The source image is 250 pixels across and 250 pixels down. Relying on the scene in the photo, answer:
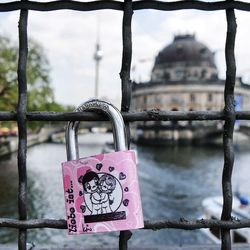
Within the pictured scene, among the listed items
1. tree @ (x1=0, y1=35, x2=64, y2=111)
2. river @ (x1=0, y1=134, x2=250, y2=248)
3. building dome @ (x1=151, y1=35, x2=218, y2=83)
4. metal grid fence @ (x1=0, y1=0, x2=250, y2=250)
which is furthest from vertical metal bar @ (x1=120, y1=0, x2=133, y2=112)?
building dome @ (x1=151, y1=35, x2=218, y2=83)

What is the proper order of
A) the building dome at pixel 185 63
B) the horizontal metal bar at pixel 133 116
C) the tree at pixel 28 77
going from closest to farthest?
the horizontal metal bar at pixel 133 116, the tree at pixel 28 77, the building dome at pixel 185 63

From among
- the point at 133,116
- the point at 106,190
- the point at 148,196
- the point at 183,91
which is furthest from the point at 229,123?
the point at 183,91

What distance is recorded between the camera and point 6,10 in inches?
35.9

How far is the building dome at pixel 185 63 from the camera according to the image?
52.0 meters

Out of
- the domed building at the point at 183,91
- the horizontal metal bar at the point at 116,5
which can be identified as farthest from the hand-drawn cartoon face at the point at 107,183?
the domed building at the point at 183,91

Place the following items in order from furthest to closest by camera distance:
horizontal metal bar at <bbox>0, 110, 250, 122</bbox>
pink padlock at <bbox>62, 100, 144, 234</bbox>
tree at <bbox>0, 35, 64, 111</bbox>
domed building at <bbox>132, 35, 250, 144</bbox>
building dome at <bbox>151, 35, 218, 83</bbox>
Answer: building dome at <bbox>151, 35, 218, 83</bbox>, domed building at <bbox>132, 35, 250, 144</bbox>, tree at <bbox>0, 35, 64, 111</bbox>, horizontal metal bar at <bbox>0, 110, 250, 122</bbox>, pink padlock at <bbox>62, 100, 144, 234</bbox>

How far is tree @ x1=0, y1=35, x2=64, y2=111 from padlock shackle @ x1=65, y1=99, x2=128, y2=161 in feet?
43.9

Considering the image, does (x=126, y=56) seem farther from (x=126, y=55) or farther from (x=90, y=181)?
(x=90, y=181)

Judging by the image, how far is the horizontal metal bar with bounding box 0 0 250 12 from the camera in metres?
0.91

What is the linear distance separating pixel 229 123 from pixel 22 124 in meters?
0.47

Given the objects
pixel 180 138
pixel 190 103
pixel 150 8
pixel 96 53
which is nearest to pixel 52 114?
pixel 150 8

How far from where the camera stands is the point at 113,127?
830 millimetres

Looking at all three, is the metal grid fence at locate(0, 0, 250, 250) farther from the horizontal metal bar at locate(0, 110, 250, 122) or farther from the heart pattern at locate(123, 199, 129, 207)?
the heart pattern at locate(123, 199, 129, 207)

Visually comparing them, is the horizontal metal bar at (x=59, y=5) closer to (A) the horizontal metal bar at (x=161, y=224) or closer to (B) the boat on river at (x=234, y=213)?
(A) the horizontal metal bar at (x=161, y=224)
